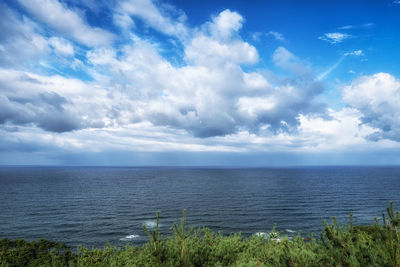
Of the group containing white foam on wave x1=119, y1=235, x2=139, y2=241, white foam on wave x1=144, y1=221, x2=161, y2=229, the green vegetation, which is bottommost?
white foam on wave x1=144, y1=221, x2=161, y2=229

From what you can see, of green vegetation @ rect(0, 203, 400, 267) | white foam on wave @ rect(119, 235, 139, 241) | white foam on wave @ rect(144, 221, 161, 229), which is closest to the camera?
green vegetation @ rect(0, 203, 400, 267)

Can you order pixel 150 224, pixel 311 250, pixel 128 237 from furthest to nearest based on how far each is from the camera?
1. pixel 150 224
2. pixel 128 237
3. pixel 311 250

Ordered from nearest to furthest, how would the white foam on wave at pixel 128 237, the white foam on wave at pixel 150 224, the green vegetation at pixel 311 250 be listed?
the green vegetation at pixel 311 250, the white foam on wave at pixel 128 237, the white foam on wave at pixel 150 224

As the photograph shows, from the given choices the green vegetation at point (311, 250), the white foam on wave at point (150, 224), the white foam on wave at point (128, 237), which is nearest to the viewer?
the green vegetation at point (311, 250)

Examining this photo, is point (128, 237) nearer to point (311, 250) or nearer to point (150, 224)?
point (150, 224)

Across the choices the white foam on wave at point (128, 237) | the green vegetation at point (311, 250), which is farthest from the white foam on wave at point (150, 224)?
the green vegetation at point (311, 250)

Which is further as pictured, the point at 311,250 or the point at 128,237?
the point at 128,237

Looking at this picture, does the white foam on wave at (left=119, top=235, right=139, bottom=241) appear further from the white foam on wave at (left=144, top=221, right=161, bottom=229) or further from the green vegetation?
the green vegetation

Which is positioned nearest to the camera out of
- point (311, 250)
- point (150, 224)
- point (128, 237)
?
point (311, 250)

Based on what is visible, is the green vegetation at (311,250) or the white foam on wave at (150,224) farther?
the white foam on wave at (150,224)

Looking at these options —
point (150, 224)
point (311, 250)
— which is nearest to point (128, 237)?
point (150, 224)

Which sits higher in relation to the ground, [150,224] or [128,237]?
[128,237]

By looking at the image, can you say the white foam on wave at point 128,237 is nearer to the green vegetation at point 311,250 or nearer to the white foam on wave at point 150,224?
the white foam on wave at point 150,224

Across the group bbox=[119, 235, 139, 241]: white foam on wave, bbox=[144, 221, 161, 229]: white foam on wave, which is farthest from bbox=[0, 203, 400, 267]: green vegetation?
bbox=[144, 221, 161, 229]: white foam on wave
